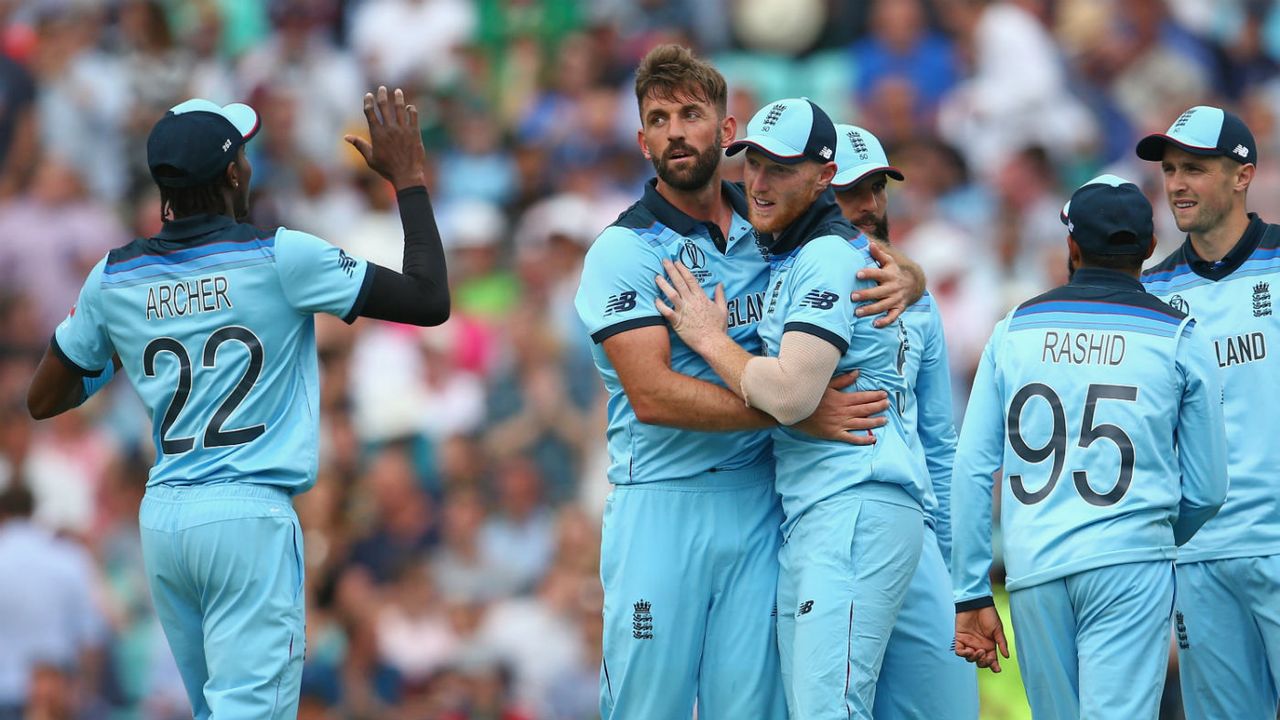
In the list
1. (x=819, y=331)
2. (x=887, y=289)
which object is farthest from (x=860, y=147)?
(x=819, y=331)

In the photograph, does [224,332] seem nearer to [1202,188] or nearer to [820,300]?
[820,300]

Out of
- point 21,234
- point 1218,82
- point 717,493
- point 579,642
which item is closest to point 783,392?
point 717,493

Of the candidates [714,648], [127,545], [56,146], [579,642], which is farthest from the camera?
[56,146]

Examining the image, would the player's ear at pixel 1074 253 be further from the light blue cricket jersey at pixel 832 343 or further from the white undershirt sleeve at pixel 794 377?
the white undershirt sleeve at pixel 794 377

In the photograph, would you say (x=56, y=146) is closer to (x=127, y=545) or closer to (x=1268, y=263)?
(x=127, y=545)

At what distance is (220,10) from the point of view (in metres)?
16.5

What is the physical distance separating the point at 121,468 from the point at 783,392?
804cm

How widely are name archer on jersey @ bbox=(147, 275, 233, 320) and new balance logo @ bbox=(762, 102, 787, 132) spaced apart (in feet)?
6.63

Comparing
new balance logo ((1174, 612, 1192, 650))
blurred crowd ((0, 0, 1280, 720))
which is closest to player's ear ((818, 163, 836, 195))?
new balance logo ((1174, 612, 1192, 650))

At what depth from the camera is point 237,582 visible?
239 inches

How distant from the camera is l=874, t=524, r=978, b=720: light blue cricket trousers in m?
6.90

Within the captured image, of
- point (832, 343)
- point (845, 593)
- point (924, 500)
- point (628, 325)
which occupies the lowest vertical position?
point (845, 593)

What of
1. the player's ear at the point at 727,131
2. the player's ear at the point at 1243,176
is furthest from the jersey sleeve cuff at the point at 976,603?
the player's ear at the point at 1243,176

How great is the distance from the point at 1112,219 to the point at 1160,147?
1.15 meters
